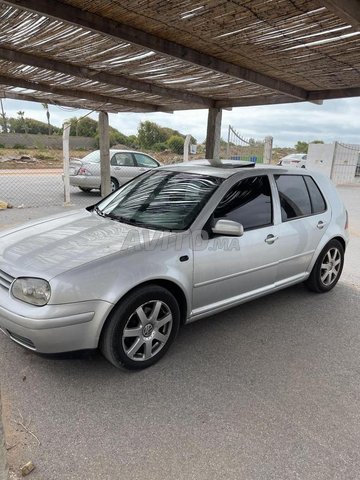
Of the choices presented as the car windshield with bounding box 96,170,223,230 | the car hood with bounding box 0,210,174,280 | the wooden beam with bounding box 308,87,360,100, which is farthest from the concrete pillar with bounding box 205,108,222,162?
the car hood with bounding box 0,210,174,280

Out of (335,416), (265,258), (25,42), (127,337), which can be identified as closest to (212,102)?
(25,42)

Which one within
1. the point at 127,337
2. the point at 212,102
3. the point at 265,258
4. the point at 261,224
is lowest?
the point at 127,337

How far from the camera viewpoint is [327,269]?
15.0 feet

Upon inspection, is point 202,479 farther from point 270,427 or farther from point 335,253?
point 335,253

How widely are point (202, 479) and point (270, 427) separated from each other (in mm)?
616

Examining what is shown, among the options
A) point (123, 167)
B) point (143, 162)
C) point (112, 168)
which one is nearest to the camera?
point (112, 168)

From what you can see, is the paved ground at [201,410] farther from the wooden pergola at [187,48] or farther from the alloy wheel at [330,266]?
the wooden pergola at [187,48]

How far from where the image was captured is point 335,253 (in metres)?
4.63

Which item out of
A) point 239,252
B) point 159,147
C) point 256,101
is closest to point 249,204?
point 239,252

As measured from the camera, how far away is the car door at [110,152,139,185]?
461 inches

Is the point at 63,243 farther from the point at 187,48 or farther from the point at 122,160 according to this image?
the point at 122,160

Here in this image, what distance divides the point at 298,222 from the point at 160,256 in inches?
73.8

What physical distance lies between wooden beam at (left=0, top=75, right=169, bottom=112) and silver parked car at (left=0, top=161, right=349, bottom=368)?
9.76 feet

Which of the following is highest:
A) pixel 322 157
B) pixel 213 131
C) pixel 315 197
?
pixel 213 131
